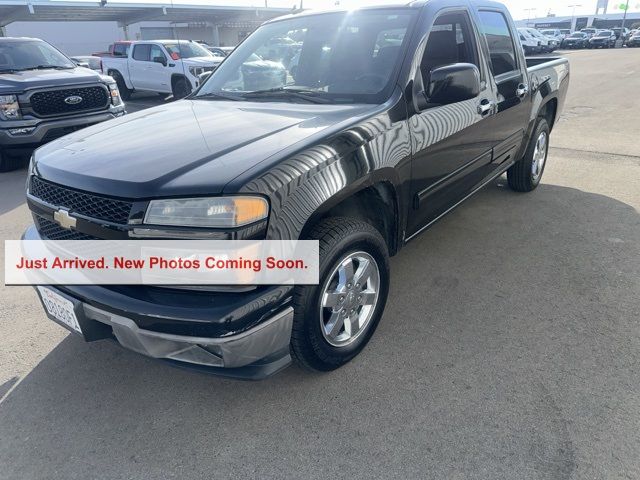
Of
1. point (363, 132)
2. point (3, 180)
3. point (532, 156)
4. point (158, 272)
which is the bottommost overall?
point (3, 180)

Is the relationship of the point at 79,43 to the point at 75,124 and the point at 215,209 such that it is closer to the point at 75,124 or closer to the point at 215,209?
the point at 75,124

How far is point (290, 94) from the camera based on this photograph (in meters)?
3.02

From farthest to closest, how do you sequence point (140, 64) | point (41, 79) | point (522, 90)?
1. point (140, 64)
2. point (41, 79)
3. point (522, 90)

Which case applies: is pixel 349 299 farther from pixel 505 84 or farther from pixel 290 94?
pixel 505 84

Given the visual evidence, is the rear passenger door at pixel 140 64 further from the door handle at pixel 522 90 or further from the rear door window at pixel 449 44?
the rear door window at pixel 449 44

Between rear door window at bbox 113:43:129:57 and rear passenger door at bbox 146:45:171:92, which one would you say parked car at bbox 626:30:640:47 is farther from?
rear passenger door at bbox 146:45:171:92

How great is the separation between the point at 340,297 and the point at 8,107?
232 inches

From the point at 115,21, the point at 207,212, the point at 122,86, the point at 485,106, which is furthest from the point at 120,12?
the point at 207,212

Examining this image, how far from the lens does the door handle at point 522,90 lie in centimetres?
404

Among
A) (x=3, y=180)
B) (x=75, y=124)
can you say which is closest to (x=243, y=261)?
(x=75, y=124)

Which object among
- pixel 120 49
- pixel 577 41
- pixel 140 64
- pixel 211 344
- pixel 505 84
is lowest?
pixel 211 344

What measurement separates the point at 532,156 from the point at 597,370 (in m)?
2.94

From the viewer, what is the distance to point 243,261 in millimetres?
1904

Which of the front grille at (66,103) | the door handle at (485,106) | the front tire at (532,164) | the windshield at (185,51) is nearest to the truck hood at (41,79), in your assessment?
the front grille at (66,103)
